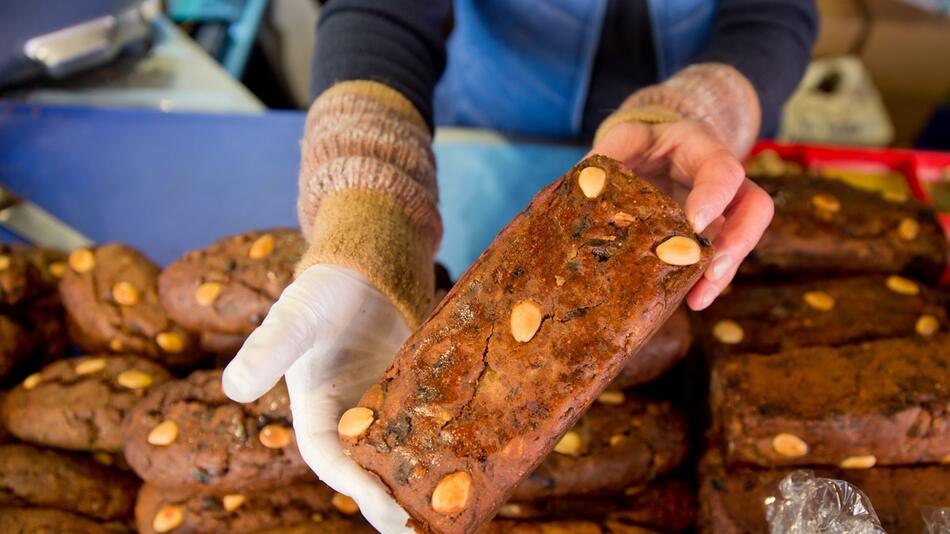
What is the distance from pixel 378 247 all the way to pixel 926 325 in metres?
1.30

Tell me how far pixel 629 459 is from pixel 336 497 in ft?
2.14

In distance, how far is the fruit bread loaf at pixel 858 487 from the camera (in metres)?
1.27

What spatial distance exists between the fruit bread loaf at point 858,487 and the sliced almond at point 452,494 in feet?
2.06

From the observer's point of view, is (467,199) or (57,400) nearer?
(57,400)

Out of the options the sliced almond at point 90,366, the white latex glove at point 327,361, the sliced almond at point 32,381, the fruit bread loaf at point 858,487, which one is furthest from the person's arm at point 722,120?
the sliced almond at point 32,381

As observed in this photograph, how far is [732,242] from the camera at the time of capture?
3.72ft

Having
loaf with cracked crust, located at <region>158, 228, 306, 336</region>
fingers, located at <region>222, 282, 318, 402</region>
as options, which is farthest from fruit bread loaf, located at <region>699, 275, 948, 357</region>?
loaf with cracked crust, located at <region>158, 228, 306, 336</region>

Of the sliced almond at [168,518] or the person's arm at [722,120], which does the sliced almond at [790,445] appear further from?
the sliced almond at [168,518]

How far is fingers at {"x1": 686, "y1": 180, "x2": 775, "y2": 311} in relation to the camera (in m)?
1.12

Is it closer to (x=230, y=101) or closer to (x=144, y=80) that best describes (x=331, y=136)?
(x=230, y=101)

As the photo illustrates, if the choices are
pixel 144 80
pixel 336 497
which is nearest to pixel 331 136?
pixel 336 497

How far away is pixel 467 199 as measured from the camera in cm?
240

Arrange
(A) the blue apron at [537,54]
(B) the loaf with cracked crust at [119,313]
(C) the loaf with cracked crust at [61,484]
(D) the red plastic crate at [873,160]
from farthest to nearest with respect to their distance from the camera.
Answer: (D) the red plastic crate at [873,160] < (A) the blue apron at [537,54] < (B) the loaf with cracked crust at [119,313] < (C) the loaf with cracked crust at [61,484]

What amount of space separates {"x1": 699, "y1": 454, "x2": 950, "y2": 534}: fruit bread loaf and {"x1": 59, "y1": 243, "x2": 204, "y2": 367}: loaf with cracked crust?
1341 mm
